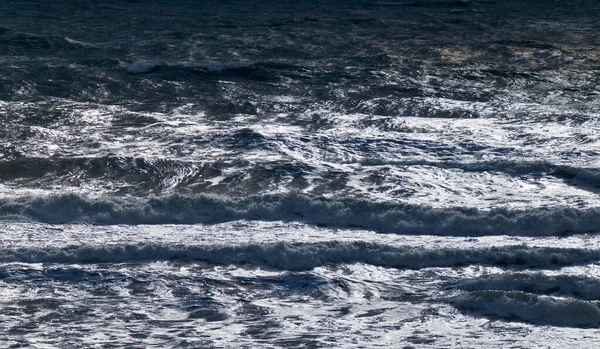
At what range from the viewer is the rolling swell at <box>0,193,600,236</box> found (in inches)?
267

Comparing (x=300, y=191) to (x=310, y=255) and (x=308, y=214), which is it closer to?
(x=308, y=214)

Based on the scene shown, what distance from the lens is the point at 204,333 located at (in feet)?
17.0

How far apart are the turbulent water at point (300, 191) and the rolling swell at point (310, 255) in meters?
0.02

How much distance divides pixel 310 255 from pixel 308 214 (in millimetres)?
928

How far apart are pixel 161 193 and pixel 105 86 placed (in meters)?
4.19

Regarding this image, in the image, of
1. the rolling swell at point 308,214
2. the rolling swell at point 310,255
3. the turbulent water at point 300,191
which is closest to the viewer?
the turbulent water at point 300,191

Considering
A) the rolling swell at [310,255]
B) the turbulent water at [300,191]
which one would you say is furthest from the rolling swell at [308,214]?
the rolling swell at [310,255]

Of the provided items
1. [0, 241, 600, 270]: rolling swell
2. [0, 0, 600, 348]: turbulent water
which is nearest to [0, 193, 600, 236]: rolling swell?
[0, 0, 600, 348]: turbulent water

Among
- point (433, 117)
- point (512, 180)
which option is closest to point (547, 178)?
point (512, 180)

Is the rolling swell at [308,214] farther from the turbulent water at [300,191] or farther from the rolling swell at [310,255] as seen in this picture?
the rolling swell at [310,255]

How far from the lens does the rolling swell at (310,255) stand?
20.1 ft

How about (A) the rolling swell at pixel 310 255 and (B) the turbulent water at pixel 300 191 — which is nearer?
(B) the turbulent water at pixel 300 191

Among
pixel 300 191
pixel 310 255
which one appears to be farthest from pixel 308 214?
pixel 310 255

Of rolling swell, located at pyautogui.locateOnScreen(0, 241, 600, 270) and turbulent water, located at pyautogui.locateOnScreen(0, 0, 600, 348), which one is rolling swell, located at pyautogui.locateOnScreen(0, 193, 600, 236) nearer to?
turbulent water, located at pyautogui.locateOnScreen(0, 0, 600, 348)
